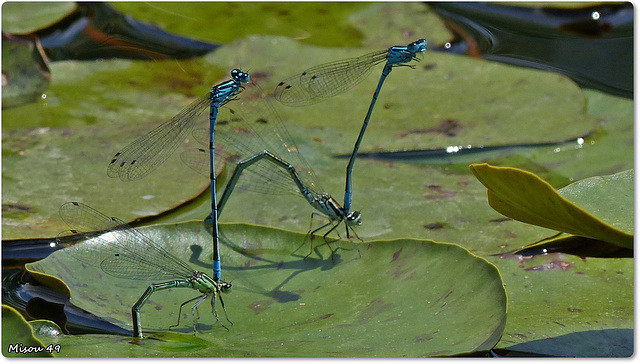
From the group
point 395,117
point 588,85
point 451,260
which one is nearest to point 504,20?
point 588,85

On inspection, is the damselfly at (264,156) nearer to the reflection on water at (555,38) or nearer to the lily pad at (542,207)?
the lily pad at (542,207)

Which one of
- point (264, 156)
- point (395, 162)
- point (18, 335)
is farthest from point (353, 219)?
point (18, 335)

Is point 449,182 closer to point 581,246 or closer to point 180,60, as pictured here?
point 581,246

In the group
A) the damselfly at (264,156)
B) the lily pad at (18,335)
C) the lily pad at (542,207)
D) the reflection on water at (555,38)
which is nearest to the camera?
the lily pad at (542,207)

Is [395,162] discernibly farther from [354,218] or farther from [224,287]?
[224,287]

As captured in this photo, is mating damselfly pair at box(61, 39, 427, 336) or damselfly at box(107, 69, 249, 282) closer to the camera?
mating damselfly pair at box(61, 39, 427, 336)

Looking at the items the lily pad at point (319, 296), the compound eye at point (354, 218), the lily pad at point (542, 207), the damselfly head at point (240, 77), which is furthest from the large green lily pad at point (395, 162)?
the damselfly head at point (240, 77)

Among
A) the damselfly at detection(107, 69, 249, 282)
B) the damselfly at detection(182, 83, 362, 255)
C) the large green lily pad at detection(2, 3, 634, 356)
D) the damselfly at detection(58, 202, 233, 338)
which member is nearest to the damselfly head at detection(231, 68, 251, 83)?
the damselfly at detection(107, 69, 249, 282)

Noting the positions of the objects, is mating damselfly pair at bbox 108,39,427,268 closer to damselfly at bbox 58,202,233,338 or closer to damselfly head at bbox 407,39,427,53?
damselfly head at bbox 407,39,427,53
